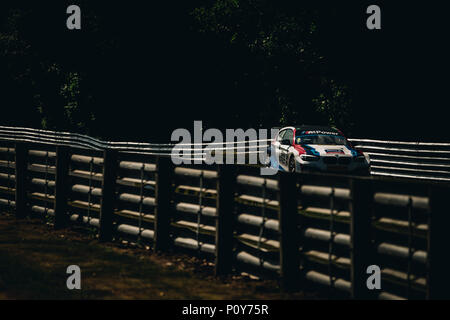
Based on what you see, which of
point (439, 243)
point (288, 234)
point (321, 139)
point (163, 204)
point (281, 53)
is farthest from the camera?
point (281, 53)

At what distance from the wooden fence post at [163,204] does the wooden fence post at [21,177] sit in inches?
152

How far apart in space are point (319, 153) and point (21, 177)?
359 inches

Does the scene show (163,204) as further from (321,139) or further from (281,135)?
(281,135)

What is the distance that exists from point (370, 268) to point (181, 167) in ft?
11.4

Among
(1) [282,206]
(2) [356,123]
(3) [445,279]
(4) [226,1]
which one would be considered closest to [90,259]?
(1) [282,206]

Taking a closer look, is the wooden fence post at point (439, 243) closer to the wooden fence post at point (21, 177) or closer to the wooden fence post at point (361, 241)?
the wooden fence post at point (361, 241)

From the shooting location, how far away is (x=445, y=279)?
20.7ft

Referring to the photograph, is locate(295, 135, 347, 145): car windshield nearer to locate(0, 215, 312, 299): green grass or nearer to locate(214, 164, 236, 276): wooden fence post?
locate(0, 215, 312, 299): green grass

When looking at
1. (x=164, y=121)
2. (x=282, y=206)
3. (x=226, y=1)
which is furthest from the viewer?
(x=226, y=1)

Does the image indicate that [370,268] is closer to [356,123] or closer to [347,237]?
[347,237]

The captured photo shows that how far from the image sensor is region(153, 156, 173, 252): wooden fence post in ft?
32.2

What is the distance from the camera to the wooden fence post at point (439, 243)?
6.29 metres

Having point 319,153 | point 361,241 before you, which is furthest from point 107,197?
point 319,153

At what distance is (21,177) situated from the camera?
12.9 metres
